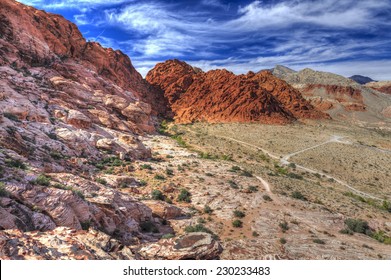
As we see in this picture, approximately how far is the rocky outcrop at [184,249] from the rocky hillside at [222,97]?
55.7 meters

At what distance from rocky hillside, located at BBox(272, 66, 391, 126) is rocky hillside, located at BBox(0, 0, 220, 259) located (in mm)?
79616

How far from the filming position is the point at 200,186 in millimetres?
22844

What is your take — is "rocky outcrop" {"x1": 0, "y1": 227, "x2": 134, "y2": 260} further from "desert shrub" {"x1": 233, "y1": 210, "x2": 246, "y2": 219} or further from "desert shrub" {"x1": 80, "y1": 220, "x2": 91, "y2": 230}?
"desert shrub" {"x1": 233, "y1": 210, "x2": 246, "y2": 219}

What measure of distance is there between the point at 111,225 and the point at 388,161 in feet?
144

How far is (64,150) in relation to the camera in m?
22.4

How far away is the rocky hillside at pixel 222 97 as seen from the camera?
67812mm

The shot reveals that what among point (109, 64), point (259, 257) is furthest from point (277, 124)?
point (259, 257)

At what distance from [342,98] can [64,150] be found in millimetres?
120150

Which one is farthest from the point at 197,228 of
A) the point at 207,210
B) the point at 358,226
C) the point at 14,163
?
the point at 358,226

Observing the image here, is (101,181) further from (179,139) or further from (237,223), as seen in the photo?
(179,139)

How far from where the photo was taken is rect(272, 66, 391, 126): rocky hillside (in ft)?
336

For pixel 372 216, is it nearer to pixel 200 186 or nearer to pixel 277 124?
pixel 200 186

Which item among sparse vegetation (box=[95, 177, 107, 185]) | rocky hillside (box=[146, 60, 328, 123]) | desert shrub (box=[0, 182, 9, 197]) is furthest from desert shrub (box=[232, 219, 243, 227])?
rocky hillside (box=[146, 60, 328, 123])

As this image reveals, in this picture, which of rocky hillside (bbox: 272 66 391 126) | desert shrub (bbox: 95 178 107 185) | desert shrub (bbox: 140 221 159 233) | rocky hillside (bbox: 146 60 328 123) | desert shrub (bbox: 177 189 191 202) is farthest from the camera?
rocky hillside (bbox: 272 66 391 126)
